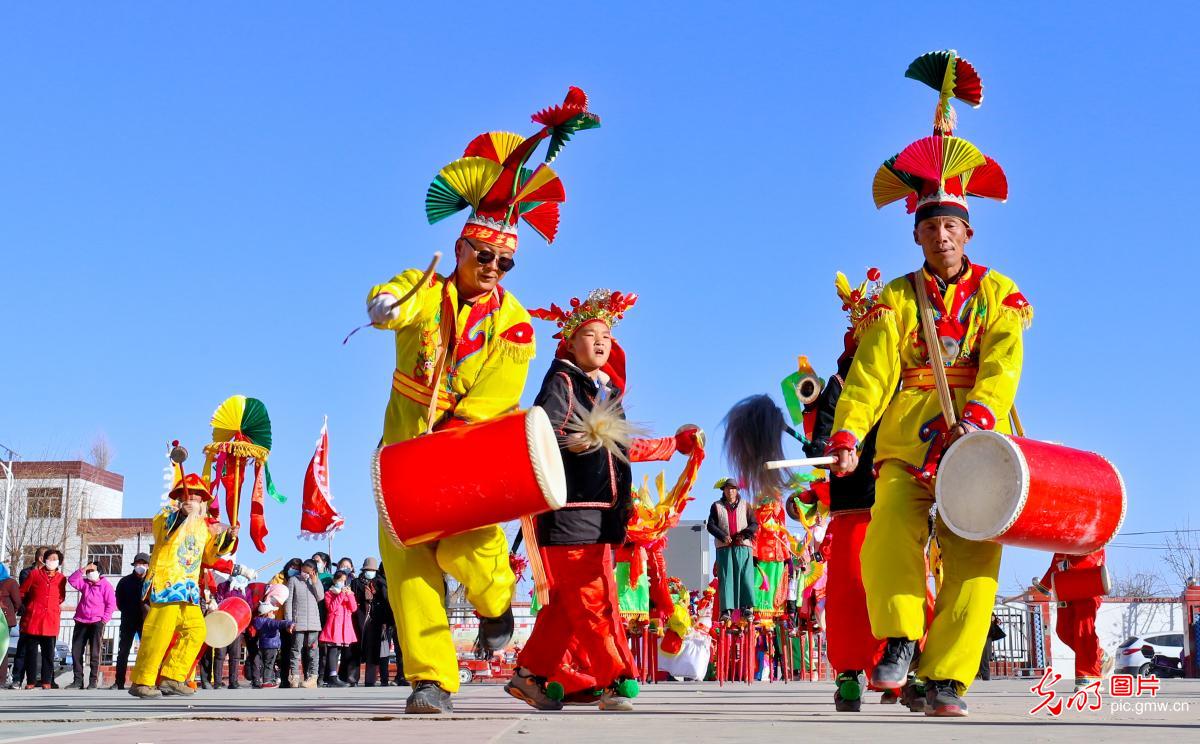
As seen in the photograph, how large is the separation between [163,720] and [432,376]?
1684 mm

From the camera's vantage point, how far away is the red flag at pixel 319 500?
15.3 meters

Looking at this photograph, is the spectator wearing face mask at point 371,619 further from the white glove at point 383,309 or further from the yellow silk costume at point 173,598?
the white glove at point 383,309

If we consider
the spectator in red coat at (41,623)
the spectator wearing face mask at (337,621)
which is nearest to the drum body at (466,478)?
the spectator wearing face mask at (337,621)

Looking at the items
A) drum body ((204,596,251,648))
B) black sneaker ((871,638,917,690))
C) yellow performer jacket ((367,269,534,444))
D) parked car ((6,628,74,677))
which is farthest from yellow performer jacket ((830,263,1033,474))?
parked car ((6,628,74,677))

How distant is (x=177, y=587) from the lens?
32.6ft

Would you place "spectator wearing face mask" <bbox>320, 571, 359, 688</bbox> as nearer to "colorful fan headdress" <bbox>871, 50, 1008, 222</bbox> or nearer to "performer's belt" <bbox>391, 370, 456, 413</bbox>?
"performer's belt" <bbox>391, 370, 456, 413</bbox>

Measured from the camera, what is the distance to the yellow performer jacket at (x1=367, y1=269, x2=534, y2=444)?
19.2 ft

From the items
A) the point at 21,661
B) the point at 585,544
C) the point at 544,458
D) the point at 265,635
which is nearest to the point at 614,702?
the point at 585,544

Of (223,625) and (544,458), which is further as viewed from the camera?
(223,625)

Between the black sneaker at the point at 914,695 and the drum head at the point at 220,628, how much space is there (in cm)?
635

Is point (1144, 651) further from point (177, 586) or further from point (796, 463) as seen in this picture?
point (796, 463)

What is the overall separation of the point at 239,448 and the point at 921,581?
7.17 m

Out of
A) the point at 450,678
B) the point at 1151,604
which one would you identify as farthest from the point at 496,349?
the point at 1151,604

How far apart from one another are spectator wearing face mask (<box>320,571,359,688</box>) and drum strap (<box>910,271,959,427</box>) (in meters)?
10.7
